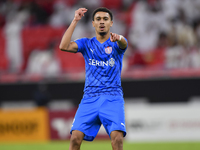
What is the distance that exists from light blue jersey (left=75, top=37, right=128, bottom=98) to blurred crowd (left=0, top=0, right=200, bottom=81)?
6863mm

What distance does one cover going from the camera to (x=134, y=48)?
13547 mm

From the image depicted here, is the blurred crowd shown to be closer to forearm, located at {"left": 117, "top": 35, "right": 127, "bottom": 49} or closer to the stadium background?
the stadium background

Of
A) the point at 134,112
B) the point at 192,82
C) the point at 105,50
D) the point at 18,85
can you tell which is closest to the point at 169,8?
the point at 192,82

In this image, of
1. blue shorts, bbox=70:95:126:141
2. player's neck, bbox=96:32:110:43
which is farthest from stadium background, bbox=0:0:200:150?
player's neck, bbox=96:32:110:43

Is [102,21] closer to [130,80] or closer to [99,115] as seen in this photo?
[99,115]

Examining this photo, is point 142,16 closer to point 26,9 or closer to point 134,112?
point 134,112

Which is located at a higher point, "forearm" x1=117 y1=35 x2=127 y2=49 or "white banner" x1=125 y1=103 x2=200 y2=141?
"forearm" x1=117 y1=35 x2=127 y2=49

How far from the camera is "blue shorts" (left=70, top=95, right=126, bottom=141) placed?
5.40m

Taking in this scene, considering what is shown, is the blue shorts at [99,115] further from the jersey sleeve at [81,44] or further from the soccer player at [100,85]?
the jersey sleeve at [81,44]

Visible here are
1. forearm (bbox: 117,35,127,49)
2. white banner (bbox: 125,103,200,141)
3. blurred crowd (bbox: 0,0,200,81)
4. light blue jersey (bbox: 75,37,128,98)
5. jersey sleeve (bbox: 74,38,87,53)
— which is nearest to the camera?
forearm (bbox: 117,35,127,49)

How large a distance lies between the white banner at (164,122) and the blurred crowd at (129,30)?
4.33ft

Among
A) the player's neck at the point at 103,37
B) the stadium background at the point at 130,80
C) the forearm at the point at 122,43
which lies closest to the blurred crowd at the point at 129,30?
the stadium background at the point at 130,80

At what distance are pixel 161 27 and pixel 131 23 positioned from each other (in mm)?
1207

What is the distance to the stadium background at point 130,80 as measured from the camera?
12.3m
